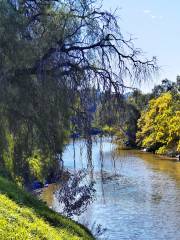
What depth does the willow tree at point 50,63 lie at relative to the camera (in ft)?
33.9

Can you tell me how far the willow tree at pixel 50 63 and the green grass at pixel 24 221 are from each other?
1.67 metres

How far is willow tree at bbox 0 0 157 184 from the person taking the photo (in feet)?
33.9

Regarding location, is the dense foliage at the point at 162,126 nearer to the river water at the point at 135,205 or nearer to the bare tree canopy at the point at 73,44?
the river water at the point at 135,205

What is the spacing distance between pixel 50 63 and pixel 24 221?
→ 447 centimetres

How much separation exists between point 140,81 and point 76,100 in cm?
156

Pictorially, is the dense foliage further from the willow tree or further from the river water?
the willow tree

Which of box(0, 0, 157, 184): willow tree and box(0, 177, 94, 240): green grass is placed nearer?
box(0, 177, 94, 240): green grass

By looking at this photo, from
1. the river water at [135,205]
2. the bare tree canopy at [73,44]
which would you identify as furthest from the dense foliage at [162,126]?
the bare tree canopy at [73,44]

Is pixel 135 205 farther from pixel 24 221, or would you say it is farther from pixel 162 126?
pixel 162 126

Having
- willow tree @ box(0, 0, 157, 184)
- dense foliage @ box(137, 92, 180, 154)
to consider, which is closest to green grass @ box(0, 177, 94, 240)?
willow tree @ box(0, 0, 157, 184)

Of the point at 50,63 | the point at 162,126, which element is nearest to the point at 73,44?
the point at 50,63

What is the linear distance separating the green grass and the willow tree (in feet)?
5.49

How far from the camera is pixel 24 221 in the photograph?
276 inches

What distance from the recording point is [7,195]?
8.62 m
